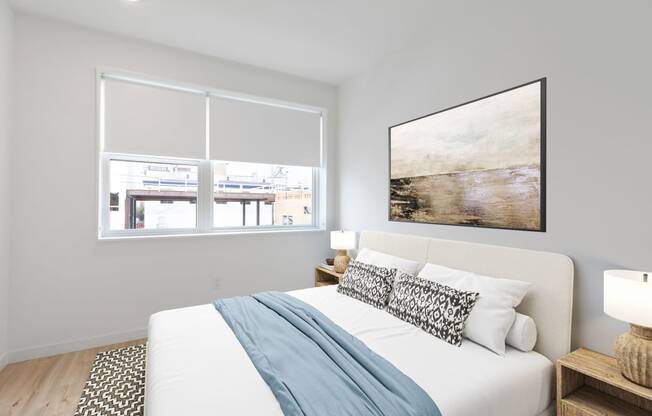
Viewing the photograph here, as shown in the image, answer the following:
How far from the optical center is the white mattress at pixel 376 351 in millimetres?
1215

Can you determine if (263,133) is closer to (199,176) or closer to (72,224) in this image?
(199,176)

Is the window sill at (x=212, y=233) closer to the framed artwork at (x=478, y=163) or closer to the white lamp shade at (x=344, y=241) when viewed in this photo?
the white lamp shade at (x=344, y=241)

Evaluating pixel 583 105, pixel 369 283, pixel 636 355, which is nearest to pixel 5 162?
pixel 369 283

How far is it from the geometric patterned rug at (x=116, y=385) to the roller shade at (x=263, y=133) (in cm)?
192

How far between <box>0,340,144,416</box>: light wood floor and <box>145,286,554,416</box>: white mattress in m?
0.82

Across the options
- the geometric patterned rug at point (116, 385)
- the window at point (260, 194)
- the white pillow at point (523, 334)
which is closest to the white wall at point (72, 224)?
→ the geometric patterned rug at point (116, 385)

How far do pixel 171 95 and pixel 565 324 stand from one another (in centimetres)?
352

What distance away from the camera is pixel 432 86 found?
2.62 m

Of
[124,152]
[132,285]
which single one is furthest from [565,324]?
[124,152]

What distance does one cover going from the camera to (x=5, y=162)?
2375 mm

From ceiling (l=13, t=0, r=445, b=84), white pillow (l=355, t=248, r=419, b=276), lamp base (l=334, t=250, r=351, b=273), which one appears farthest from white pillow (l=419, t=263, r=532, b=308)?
ceiling (l=13, t=0, r=445, b=84)

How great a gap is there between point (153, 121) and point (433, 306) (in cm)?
286

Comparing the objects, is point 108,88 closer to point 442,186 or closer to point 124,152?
point 124,152

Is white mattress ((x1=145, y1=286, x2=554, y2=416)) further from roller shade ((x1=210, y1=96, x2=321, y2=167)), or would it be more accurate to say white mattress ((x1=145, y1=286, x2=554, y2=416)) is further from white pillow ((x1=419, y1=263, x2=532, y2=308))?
roller shade ((x1=210, y1=96, x2=321, y2=167))
